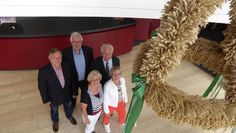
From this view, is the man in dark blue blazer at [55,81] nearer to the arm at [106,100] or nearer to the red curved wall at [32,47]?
the arm at [106,100]

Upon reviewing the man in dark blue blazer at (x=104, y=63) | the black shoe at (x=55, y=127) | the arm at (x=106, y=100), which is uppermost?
the man in dark blue blazer at (x=104, y=63)

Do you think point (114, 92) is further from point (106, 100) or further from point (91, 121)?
point (91, 121)

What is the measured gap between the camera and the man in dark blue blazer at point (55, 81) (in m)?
2.78

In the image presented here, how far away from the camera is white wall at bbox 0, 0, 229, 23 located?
1839mm

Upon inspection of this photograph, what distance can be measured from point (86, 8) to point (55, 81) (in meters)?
1.27

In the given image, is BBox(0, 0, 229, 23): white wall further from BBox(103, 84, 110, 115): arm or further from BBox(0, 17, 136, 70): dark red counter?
BBox(0, 17, 136, 70): dark red counter

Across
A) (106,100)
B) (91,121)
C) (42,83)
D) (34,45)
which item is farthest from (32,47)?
(106,100)

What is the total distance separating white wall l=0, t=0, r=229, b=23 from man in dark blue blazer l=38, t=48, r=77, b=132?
88 cm

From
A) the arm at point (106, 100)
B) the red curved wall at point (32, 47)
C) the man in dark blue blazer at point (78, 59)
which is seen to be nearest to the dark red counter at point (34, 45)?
the red curved wall at point (32, 47)

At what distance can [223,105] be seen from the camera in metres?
0.80

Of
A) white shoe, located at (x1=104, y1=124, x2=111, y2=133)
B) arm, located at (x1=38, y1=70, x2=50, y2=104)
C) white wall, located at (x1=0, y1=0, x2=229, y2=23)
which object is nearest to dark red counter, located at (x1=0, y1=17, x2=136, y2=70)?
arm, located at (x1=38, y1=70, x2=50, y2=104)

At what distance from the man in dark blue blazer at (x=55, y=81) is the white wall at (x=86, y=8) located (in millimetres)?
877

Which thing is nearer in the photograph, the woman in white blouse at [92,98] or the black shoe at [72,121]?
the woman in white blouse at [92,98]

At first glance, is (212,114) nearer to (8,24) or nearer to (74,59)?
(74,59)
